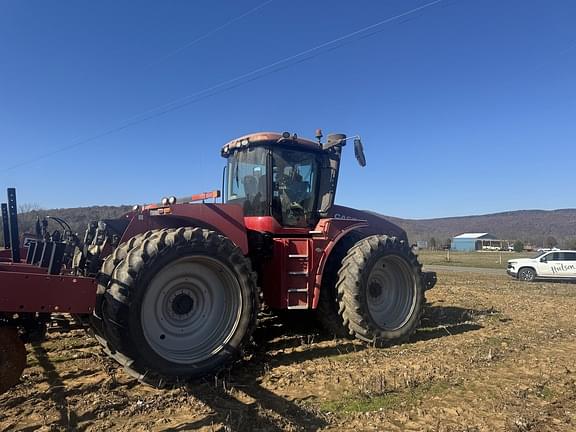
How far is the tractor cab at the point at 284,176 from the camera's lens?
711 cm

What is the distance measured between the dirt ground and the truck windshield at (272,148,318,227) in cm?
183

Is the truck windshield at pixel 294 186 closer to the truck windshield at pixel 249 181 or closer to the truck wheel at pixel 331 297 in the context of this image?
the truck windshield at pixel 249 181

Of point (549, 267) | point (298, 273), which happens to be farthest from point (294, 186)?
point (549, 267)

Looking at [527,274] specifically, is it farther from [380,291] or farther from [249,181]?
[249,181]

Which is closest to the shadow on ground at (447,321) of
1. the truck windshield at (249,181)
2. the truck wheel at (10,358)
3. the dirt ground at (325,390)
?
the dirt ground at (325,390)

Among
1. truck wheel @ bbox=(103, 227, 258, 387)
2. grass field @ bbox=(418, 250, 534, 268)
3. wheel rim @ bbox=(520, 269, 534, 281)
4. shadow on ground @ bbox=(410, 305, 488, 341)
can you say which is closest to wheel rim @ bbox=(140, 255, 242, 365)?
truck wheel @ bbox=(103, 227, 258, 387)

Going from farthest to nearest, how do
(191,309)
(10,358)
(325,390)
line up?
1. (191,309)
2. (325,390)
3. (10,358)

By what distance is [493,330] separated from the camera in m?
7.86

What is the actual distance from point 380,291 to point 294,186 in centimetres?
210

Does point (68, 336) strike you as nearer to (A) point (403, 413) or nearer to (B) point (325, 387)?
(B) point (325, 387)

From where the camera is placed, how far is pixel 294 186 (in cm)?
735

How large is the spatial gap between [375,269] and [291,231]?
1.41 m

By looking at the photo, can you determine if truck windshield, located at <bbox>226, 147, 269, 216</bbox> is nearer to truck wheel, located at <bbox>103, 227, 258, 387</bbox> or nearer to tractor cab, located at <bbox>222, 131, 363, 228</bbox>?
tractor cab, located at <bbox>222, 131, 363, 228</bbox>

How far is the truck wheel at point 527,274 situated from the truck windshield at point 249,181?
20398 millimetres
